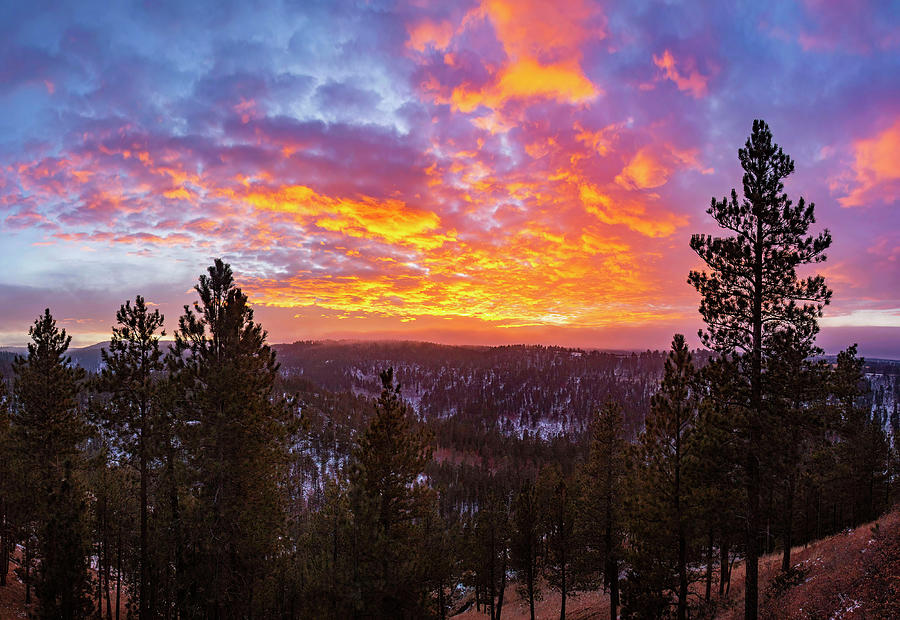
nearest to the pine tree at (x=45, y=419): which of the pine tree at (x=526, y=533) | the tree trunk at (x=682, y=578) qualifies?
the pine tree at (x=526, y=533)

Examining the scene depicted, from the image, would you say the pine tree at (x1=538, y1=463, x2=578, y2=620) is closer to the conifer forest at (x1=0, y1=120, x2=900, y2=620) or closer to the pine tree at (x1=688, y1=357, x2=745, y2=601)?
the conifer forest at (x1=0, y1=120, x2=900, y2=620)

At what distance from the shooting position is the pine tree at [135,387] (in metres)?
15.2

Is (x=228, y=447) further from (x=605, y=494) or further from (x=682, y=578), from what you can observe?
(x=605, y=494)

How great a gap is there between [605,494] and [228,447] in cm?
1878

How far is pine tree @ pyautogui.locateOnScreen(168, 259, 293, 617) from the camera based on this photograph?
13.9 m

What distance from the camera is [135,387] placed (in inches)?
606

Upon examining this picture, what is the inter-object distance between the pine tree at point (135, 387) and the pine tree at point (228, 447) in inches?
69.0

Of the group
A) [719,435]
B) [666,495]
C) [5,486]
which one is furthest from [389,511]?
[5,486]

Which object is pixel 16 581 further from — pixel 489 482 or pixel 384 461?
pixel 489 482

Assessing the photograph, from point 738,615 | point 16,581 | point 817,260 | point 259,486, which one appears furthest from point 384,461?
point 16,581

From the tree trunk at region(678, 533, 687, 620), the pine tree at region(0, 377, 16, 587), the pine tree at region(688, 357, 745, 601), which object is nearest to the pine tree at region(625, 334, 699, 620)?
the tree trunk at region(678, 533, 687, 620)

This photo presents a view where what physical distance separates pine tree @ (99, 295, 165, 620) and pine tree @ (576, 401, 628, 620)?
20427 mm

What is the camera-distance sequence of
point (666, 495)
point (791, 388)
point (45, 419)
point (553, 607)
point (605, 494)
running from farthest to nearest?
point (553, 607) < point (605, 494) < point (45, 419) < point (666, 495) < point (791, 388)

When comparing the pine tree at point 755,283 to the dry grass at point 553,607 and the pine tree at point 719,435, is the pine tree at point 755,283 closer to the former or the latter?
the pine tree at point 719,435
